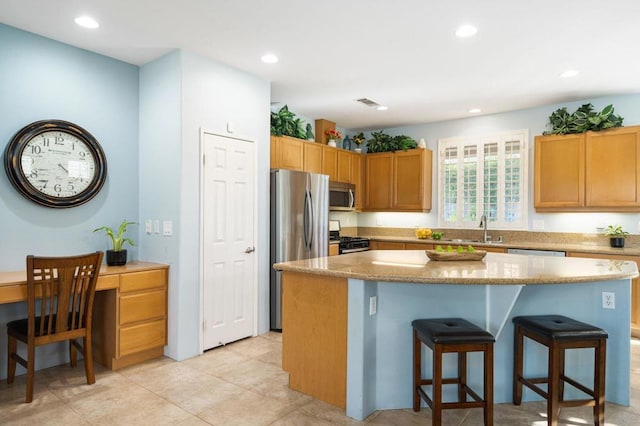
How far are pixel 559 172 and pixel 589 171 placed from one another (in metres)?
0.31

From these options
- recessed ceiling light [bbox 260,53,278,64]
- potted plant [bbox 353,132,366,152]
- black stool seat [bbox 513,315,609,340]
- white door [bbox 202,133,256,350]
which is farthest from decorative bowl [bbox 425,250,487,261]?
potted plant [bbox 353,132,366,152]

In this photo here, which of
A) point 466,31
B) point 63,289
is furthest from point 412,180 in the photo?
point 63,289

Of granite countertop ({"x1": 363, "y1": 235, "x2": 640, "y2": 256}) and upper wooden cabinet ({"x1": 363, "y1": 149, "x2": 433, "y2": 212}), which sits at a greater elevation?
upper wooden cabinet ({"x1": 363, "y1": 149, "x2": 433, "y2": 212})

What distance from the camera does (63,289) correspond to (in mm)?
2867

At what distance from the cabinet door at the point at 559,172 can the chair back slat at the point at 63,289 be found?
499cm

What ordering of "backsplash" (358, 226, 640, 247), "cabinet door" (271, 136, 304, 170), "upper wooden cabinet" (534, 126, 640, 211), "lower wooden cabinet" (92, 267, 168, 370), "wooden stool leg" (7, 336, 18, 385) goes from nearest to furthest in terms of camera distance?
1. "wooden stool leg" (7, 336, 18, 385)
2. "lower wooden cabinet" (92, 267, 168, 370)
3. "upper wooden cabinet" (534, 126, 640, 211)
4. "cabinet door" (271, 136, 304, 170)
5. "backsplash" (358, 226, 640, 247)

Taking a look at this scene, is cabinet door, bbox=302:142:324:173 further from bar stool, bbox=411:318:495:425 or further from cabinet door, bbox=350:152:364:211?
bar stool, bbox=411:318:495:425

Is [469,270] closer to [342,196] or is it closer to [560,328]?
[560,328]

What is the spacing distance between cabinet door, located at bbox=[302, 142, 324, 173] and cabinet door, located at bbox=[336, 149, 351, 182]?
51 cm

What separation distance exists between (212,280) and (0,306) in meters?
1.64

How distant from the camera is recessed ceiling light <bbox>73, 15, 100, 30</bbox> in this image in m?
3.03

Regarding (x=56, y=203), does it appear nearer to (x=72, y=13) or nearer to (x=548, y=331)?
(x=72, y=13)

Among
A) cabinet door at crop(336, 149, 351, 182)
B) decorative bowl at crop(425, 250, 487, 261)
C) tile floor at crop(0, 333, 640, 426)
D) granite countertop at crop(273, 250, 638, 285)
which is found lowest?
tile floor at crop(0, 333, 640, 426)

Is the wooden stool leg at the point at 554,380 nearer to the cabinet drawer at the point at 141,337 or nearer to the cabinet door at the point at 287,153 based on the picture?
the cabinet drawer at the point at 141,337
